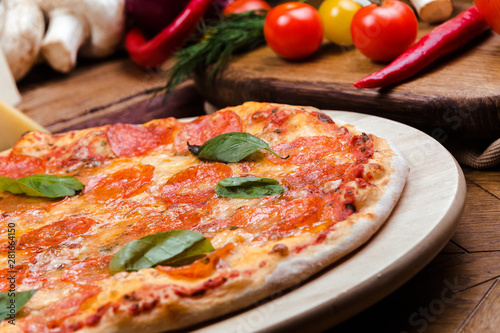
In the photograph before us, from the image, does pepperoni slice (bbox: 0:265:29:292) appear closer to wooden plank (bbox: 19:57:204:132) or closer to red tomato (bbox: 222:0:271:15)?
wooden plank (bbox: 19:57:204:132)

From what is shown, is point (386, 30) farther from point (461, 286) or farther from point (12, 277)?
point (12, 277)

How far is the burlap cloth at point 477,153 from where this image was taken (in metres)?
2.06

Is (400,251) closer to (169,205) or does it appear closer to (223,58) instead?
(169,205)

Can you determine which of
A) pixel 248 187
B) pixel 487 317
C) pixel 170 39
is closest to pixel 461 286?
pixel 487 317

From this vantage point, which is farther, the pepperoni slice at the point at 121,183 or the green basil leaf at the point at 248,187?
the pepperoni slice at the point at 121,183

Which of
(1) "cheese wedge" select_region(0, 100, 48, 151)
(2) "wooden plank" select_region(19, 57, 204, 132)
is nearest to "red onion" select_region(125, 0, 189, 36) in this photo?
(2) "wooden plank" select_region(19, 57, 204, 132)

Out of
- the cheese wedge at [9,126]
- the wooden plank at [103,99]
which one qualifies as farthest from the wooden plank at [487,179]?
the cheese wedge at [9,126]

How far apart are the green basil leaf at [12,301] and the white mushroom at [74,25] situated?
2759mm

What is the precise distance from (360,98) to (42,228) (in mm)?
1387

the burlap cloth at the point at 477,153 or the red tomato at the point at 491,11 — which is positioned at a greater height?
the red tomato at the point at 491,11

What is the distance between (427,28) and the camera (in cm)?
298

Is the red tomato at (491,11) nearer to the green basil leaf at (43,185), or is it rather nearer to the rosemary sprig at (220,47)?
the rosemary sprig at (220,47)

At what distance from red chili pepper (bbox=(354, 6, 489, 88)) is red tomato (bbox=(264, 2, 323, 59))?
0.58m

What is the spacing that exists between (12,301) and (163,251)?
0.39m
